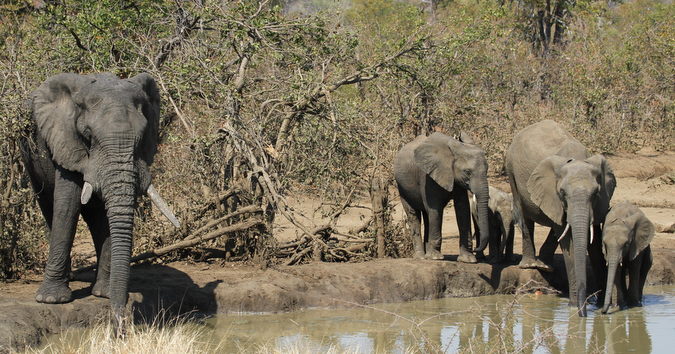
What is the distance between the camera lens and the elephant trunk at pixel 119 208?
8.70 m

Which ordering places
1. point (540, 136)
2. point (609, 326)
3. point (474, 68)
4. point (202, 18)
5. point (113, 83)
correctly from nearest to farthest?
point (113, 83) < point (609, 326) < point (202, 18) < point (540, 136) < point (474, 68)

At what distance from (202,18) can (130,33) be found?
1.27 m

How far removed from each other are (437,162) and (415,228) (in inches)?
47.2

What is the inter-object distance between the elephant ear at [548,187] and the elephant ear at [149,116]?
4.81 m

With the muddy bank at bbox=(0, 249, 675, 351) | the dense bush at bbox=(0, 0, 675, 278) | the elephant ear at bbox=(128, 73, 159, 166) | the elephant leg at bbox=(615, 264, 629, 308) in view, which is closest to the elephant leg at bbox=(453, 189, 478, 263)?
the muddy bank at bbox=(0, 249, 675, 351)

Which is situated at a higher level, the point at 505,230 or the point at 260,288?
the point at 505,230

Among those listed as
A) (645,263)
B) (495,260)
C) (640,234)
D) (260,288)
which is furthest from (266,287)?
(645,263)

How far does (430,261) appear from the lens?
42.3ft

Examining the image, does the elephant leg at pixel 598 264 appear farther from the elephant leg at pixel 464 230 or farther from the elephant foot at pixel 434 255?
the elephant foot at pixel 434 255

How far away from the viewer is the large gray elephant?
8.75 m

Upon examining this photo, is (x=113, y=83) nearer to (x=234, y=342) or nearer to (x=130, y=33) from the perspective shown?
(x=234, y=342)

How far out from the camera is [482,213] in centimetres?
1212

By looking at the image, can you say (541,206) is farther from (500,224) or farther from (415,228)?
(415,228)

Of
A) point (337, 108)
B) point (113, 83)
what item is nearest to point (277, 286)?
point (337, 108)
